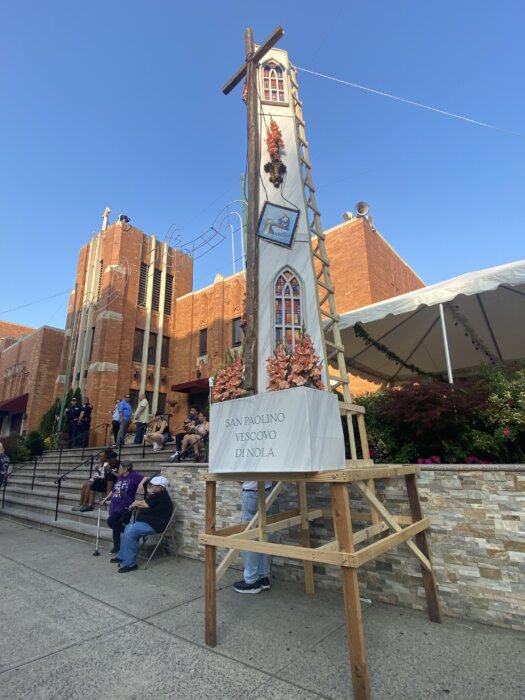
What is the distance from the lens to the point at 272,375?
10.1 feet

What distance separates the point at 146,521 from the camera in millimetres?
5547

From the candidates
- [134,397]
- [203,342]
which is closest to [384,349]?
[203,342]

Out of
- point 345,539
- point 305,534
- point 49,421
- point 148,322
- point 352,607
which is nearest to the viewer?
point 352,607

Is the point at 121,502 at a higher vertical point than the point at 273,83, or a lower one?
lower

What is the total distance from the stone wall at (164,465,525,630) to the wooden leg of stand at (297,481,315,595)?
219 mm

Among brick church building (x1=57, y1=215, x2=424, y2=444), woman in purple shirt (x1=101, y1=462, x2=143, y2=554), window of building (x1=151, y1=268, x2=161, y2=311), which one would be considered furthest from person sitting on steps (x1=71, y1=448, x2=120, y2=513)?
window of building (x1=151, y1=268, x2=161, y2=311)

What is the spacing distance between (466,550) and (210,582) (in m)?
2.38

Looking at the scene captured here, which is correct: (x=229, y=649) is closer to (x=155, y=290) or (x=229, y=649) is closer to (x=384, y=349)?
(x=384, y=349)

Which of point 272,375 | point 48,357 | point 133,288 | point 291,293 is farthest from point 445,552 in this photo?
point 48,357

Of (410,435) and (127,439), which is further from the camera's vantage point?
(127,439)

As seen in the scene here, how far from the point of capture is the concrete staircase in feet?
24.4

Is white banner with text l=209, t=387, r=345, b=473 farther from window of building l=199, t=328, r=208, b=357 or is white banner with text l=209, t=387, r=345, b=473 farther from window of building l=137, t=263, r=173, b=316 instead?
window of building l=137, t=263, r=173, b=316

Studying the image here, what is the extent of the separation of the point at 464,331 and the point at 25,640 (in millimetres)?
7980

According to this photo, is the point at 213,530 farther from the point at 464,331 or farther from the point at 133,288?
the point at 133,288
